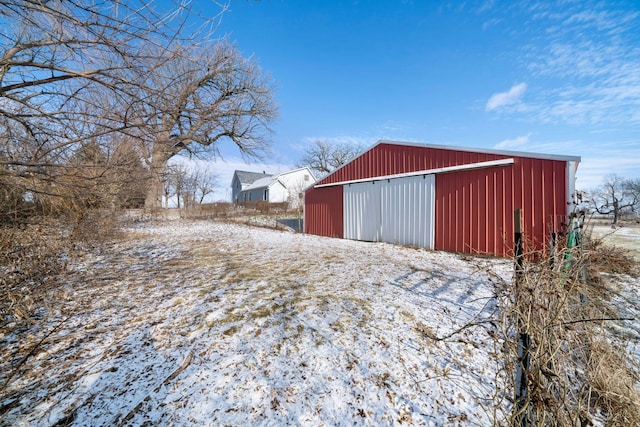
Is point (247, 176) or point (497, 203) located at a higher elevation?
point (247, 176)

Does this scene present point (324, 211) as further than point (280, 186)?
No

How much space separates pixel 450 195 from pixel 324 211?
533cm

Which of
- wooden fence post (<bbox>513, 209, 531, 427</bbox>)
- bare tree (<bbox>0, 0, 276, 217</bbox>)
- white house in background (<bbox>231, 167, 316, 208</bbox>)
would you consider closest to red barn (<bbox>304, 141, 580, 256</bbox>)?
wooden fence post (<bbox>513, 209, 531, 427</bbox>)

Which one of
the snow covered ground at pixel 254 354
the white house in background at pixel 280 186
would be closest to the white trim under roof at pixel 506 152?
the snow covered ground at pixel 254 354

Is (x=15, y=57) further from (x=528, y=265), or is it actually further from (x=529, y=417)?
(x=529, y=417)

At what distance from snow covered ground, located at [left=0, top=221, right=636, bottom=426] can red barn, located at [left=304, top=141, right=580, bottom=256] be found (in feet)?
6.33

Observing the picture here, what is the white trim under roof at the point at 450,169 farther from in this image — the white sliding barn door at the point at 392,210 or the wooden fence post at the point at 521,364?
the wooden fence post at the point at 521,364

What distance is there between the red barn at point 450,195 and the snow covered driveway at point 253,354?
1970mm

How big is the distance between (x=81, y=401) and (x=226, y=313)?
4.52 ft

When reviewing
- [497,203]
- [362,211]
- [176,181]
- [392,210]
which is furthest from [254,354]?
[176,181]

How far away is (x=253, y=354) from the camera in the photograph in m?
2.39

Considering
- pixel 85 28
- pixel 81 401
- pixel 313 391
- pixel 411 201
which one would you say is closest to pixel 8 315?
pixel 81 401

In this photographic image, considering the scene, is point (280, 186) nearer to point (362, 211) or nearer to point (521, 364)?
point (362, 211)

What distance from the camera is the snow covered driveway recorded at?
1854 mm
